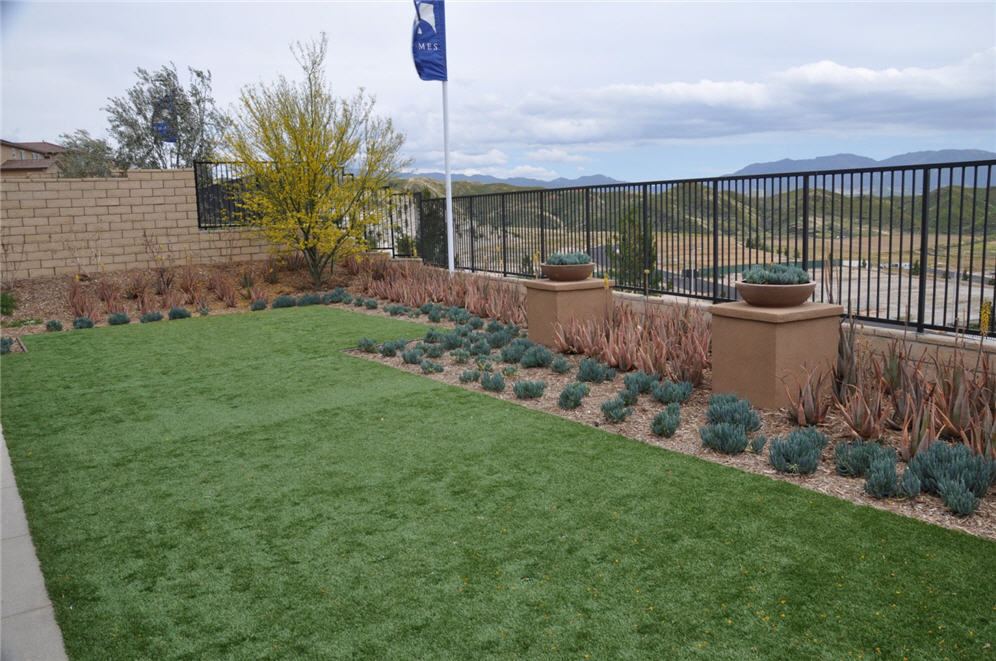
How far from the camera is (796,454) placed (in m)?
4.93

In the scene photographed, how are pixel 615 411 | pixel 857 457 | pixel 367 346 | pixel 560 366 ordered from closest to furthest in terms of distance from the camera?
pixel 857 457 < pixel 615 411 < pixel 560 366 < pixel 367 346

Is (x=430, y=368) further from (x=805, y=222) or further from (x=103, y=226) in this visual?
(x=103, y=226)

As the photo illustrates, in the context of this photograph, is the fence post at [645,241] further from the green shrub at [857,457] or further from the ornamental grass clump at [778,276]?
the green shrub at [857,457]

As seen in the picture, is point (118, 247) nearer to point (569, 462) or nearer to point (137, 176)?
point (137, 176)

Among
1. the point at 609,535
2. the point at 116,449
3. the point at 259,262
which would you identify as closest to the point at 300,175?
the point at 259,262

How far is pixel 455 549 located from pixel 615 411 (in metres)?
2.61

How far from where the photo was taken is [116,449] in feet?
19.7

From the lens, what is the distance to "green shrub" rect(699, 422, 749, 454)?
530 centimetres

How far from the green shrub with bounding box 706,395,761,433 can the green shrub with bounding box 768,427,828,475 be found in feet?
1.85

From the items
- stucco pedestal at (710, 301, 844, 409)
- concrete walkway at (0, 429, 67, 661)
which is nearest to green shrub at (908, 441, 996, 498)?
stucco pedestal at (710, 301, 844, 409)

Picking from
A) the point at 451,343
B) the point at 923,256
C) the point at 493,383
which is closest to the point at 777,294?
the point at 923,256

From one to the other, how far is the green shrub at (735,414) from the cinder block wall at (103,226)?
53.4ft

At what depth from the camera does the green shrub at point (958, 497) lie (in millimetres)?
4152

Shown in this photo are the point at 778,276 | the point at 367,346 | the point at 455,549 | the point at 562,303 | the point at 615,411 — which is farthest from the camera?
the point at 367,346
